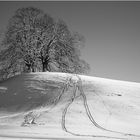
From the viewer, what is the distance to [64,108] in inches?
627

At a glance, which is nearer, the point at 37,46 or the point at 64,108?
the point at 64,108

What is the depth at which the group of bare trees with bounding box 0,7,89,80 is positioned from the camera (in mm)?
28094

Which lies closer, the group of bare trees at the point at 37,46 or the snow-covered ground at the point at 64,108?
the snow-covered ground at the point at 64,108

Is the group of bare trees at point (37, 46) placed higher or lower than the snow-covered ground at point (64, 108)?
higher

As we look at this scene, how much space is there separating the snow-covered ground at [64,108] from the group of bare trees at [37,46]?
19.7 ft

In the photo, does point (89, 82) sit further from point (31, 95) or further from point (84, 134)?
point (84, 134)

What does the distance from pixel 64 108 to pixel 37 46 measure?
14712mm

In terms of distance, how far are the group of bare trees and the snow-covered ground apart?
5.99 m

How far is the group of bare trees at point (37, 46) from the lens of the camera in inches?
1106

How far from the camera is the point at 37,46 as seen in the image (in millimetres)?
29156

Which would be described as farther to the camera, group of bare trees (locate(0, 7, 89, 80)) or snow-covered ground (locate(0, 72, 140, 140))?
group of bare trees (locate(0, 7, 89, 80))

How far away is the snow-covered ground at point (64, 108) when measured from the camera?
37.8 ft

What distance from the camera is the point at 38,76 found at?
878 inches

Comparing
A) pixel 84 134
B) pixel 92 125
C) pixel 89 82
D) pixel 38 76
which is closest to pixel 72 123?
pixel 92 125
